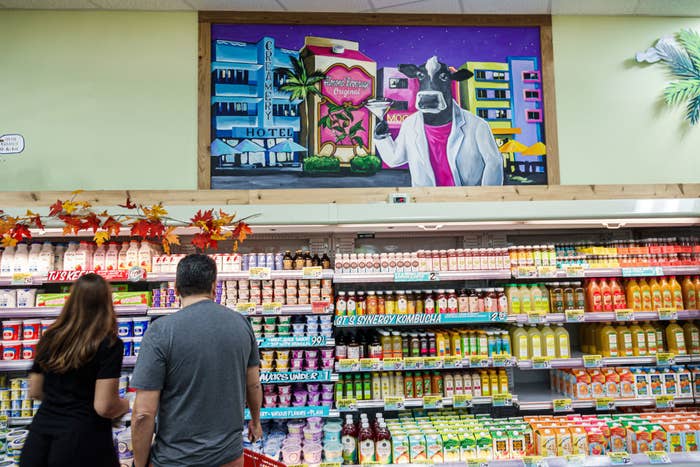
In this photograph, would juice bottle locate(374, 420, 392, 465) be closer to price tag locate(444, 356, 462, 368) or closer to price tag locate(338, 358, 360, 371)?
price tag locate(338, 358, 360, 371)

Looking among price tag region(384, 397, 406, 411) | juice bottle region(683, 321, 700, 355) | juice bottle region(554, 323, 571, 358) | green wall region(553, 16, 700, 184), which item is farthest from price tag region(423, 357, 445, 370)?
green wall region(553, 16, 700, 184)

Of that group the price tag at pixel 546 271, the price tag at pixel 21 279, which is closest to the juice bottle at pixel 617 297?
the price tag at pixel 546 271

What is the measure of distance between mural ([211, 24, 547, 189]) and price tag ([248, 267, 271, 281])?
1.17 metres

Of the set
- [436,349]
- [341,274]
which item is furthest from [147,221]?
[436,349]

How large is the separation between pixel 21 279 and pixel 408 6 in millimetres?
4301

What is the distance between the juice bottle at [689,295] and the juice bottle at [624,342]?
1.75 ft

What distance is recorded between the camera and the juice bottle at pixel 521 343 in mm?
3773

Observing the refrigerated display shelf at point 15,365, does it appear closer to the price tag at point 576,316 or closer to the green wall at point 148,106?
the green wall at point 148,106

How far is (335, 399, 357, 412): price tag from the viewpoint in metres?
3.54

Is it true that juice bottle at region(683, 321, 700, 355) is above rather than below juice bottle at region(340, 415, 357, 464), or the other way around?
above

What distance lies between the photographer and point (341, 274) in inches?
144

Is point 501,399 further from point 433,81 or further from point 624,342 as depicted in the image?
point 433,81

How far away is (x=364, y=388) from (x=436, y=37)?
11.8ft

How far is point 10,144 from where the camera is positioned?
440cm
